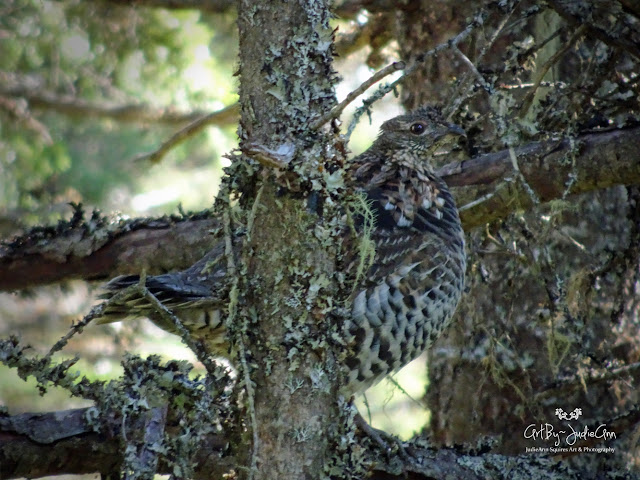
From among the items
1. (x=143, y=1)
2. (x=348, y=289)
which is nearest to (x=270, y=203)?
(x=348, y=289)

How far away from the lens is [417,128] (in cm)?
387

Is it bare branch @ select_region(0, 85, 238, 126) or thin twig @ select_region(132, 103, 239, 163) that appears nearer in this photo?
thin twig @ select_region(132, 103, 239, 163)

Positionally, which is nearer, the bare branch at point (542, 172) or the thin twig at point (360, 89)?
the thin twig at point (360, 89)

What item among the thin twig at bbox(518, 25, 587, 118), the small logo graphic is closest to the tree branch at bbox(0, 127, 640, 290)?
the thin twig at bbox(518, 25, 587, 118)

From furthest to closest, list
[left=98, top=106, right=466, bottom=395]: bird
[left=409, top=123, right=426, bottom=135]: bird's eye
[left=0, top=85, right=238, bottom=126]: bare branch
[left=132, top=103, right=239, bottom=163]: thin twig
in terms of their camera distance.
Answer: [left=0, top=85, right=238, bottom=126]: bare branch
[left=132, top=103, right=239, bottom=163]: thin twig
[left=409, top=123, right=426, bottom=135]: bird's eye
[left=98, top=106, right=466, bottom=395]: bird

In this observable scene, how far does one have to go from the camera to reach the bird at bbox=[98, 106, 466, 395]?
10.5 ft

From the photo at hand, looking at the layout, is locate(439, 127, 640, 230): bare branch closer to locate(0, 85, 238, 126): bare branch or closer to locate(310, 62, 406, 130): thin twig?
locate(310, 62, 406, 130): thin twig

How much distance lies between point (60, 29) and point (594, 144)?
3.74 m

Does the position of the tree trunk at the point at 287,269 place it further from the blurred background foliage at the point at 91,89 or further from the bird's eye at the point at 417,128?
the blurred background foliage at the point at 91,89

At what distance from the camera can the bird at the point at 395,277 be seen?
3.20 meters

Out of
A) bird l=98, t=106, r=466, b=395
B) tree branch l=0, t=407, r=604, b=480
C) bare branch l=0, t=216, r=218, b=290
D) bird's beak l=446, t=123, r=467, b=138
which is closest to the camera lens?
tree branch l=0, t=407, r=604, b=480

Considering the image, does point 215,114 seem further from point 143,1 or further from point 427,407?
point 427,407

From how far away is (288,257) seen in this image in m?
2.03

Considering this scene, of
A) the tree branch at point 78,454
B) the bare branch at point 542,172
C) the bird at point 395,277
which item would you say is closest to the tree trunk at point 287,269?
the tree branch at point 78,454
